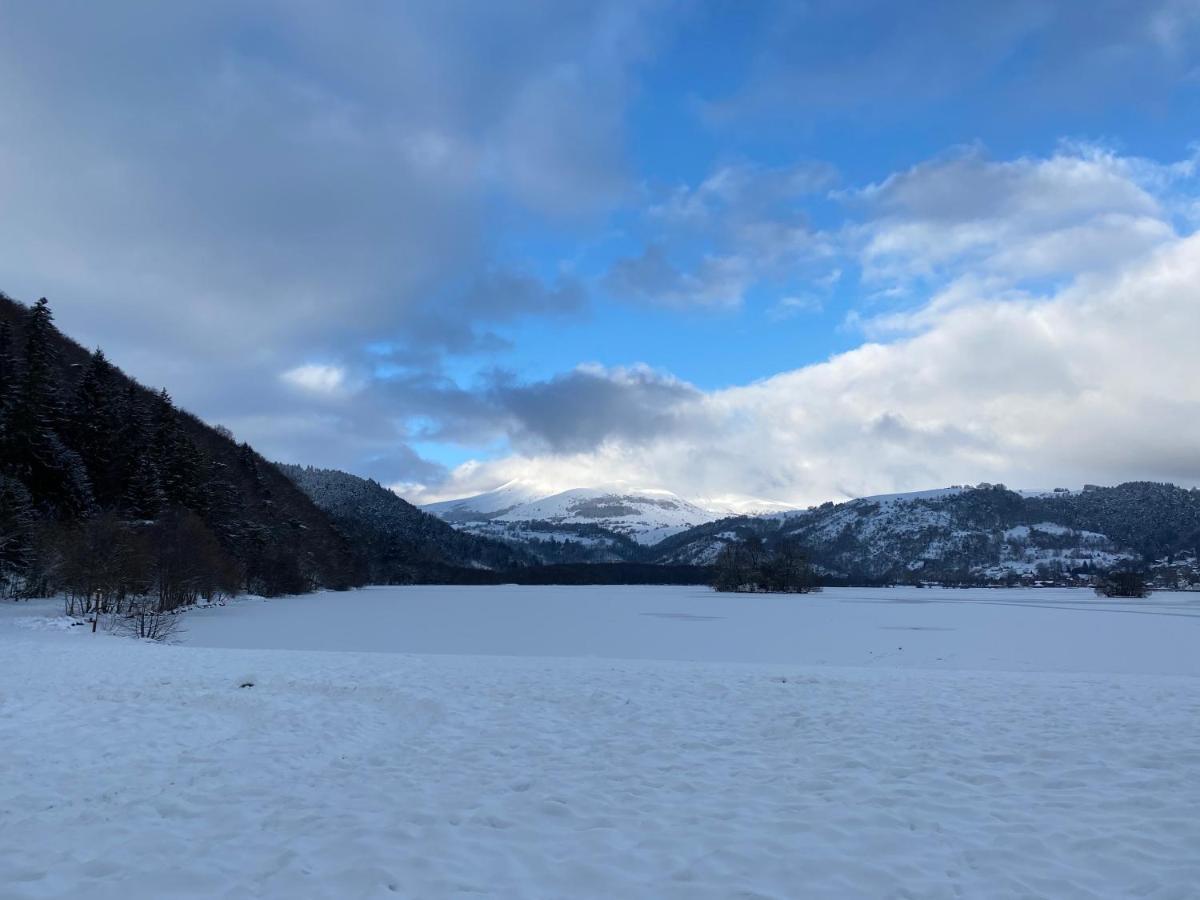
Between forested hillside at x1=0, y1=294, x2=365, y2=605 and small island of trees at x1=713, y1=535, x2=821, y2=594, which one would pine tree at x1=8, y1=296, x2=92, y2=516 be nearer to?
forested hillside at x1=0, y1=294, x2=365, y2=605

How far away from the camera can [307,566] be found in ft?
341

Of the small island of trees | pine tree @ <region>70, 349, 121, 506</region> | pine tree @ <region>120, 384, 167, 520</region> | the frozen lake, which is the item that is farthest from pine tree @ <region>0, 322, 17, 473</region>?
the small island of trees

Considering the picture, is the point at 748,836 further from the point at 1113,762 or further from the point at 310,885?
the point at 1113,762

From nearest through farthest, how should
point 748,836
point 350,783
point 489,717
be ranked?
point 748,836, point 350,783, point 489,717

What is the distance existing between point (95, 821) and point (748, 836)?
634 centimetres

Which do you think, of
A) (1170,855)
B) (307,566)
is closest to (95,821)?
(1170,855)

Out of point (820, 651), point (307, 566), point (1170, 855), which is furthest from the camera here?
point (307, 566)

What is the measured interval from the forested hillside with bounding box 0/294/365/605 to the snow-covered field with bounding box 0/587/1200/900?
95.7ft

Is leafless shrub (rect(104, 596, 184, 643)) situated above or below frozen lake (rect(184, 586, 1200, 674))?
above

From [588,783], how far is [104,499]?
214 ft

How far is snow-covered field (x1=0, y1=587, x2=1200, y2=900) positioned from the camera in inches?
233


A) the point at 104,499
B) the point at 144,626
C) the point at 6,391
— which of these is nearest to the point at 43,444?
the point at 6,391

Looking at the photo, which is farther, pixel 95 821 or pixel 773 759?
pixel 773 759

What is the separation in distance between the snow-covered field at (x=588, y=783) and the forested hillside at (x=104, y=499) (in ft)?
95.7
